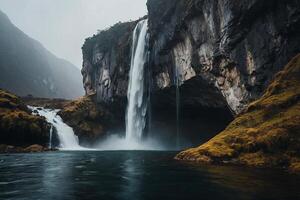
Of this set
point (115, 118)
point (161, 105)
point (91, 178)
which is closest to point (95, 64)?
point (115, 118)

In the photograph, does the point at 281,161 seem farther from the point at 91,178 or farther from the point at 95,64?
the point at 95,64

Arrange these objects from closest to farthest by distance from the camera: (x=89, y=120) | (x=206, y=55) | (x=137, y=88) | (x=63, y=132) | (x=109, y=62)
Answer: (x=206, y=55)
(x=137, y=88)
(x=63, y=132)
(x=109, y=62)
(x=89, y=120)

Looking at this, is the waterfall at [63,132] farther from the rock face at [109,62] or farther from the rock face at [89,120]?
the rock face at [109,62]

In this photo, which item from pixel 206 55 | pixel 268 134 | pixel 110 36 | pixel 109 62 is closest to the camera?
pixel 268 134

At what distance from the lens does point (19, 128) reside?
6956 cm

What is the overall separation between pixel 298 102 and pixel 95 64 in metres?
71.6

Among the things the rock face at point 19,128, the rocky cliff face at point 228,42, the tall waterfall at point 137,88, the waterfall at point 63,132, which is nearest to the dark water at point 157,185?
the rocky cliff face at point 228,42

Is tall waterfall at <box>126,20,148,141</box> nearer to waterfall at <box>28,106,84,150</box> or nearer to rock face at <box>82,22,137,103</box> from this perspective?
rock face at <box>82,22,137,103</box>

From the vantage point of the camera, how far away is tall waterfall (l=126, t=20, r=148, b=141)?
7769 centimetres

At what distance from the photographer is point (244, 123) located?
41.0m

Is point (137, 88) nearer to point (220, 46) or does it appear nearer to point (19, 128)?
point (19, 128)

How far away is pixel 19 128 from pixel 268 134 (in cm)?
5156

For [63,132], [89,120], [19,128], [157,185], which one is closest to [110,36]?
[89,120]

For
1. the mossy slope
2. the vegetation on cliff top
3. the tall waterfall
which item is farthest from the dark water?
the vegetation on cliff top
